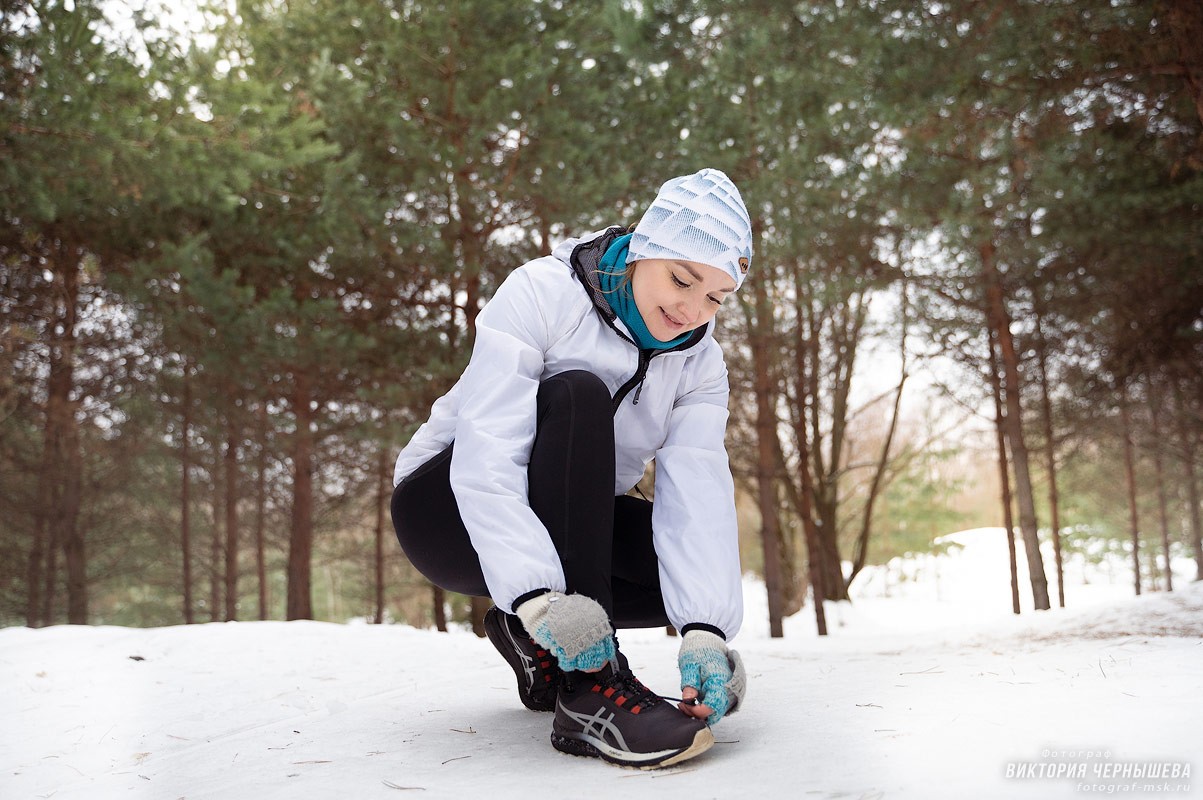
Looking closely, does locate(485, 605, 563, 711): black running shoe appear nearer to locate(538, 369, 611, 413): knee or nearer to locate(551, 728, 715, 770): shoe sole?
locate(551, 728, 715, 770): shoe sole

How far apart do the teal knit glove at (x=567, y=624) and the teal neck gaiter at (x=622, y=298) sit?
547mm

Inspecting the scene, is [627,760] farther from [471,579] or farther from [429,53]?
[429,53]

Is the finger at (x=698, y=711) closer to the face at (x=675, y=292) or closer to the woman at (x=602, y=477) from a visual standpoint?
the woman at (x=602, y=477)

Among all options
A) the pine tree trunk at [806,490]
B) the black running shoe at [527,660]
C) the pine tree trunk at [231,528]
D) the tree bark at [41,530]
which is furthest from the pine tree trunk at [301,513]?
the black running shoe at [527,660]

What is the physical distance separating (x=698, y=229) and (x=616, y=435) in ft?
1.53

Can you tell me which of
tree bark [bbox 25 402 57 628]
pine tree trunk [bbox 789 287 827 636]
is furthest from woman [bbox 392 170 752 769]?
tree bark [bbox 25 402 57 628]

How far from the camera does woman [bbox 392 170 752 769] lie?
1.47 metres

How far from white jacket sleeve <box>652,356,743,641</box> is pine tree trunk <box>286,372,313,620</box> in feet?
23.2

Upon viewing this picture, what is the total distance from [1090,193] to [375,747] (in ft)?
21.3

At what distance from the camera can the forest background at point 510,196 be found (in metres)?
5.41

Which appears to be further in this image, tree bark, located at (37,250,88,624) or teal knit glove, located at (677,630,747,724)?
tree bark, located at (37,250,88,624)

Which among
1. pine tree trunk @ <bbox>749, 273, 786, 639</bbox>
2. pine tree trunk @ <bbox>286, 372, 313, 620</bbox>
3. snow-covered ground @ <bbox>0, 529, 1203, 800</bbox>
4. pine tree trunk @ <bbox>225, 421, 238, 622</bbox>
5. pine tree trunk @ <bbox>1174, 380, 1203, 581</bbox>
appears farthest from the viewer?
pine tree trunk @ <bbox>225, 421, 238, 622</bbox>

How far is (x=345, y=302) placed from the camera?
873 cm

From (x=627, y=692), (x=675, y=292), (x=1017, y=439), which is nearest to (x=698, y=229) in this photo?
(x=675, y=292)
